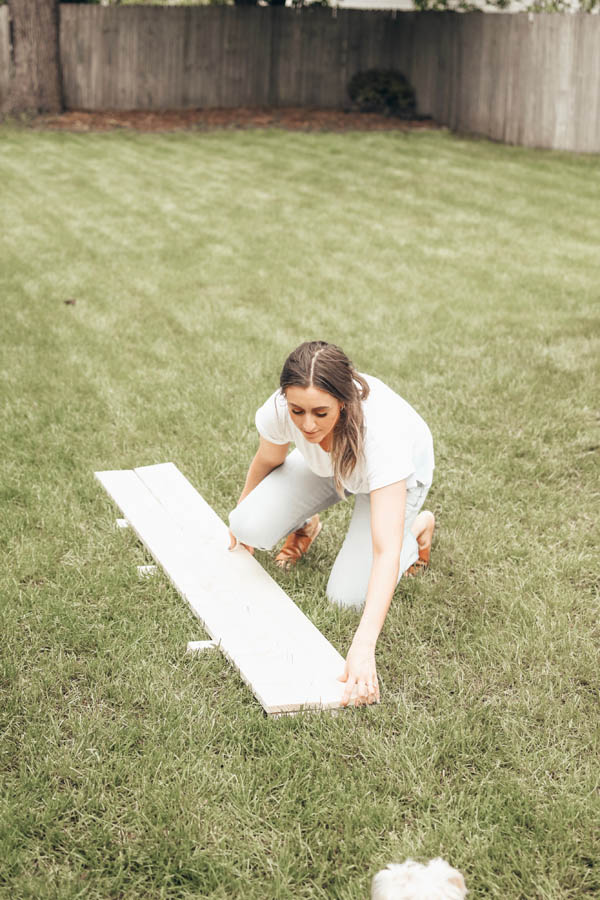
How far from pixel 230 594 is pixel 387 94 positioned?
14.9m

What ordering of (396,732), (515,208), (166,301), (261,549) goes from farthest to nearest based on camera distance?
(515,208) → (166,301) → (261,549) → (396,732)

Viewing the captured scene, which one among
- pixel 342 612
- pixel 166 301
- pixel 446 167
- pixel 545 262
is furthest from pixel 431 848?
pixel 446 167

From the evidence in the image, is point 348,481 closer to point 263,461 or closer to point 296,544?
point 263,461

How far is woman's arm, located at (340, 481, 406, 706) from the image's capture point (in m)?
2.90

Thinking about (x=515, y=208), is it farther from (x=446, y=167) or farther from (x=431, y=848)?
(x=431, y=848)

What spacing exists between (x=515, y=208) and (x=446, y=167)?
2.45 metres

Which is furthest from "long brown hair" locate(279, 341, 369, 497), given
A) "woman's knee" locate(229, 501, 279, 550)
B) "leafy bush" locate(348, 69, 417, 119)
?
"leafy bush" locate(348, 69, 417, 119)

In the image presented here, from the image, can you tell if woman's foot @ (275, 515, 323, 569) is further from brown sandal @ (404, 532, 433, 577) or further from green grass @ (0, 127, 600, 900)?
brown sandal @ (404, 532, 433, 577)

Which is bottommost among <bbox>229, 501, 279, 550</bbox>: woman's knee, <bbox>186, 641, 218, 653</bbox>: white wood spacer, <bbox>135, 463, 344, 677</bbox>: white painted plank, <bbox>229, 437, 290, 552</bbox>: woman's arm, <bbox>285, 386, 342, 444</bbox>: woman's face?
<bbox>186, 641, 218, 653</bbox>: white wood spacer

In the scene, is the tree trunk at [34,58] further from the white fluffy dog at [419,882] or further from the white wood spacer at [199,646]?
the white fluffy dog at [419,882]

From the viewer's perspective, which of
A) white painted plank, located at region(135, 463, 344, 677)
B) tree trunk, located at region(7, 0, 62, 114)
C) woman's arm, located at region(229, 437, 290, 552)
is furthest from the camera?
tree trunk, located at region(7, 0, 62, 114)

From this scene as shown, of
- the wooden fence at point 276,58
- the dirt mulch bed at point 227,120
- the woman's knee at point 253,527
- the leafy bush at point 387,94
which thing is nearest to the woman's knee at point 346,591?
the woman's knee at point 253,527

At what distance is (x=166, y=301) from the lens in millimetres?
7469

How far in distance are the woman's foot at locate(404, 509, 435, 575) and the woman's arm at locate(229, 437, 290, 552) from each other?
65cm
